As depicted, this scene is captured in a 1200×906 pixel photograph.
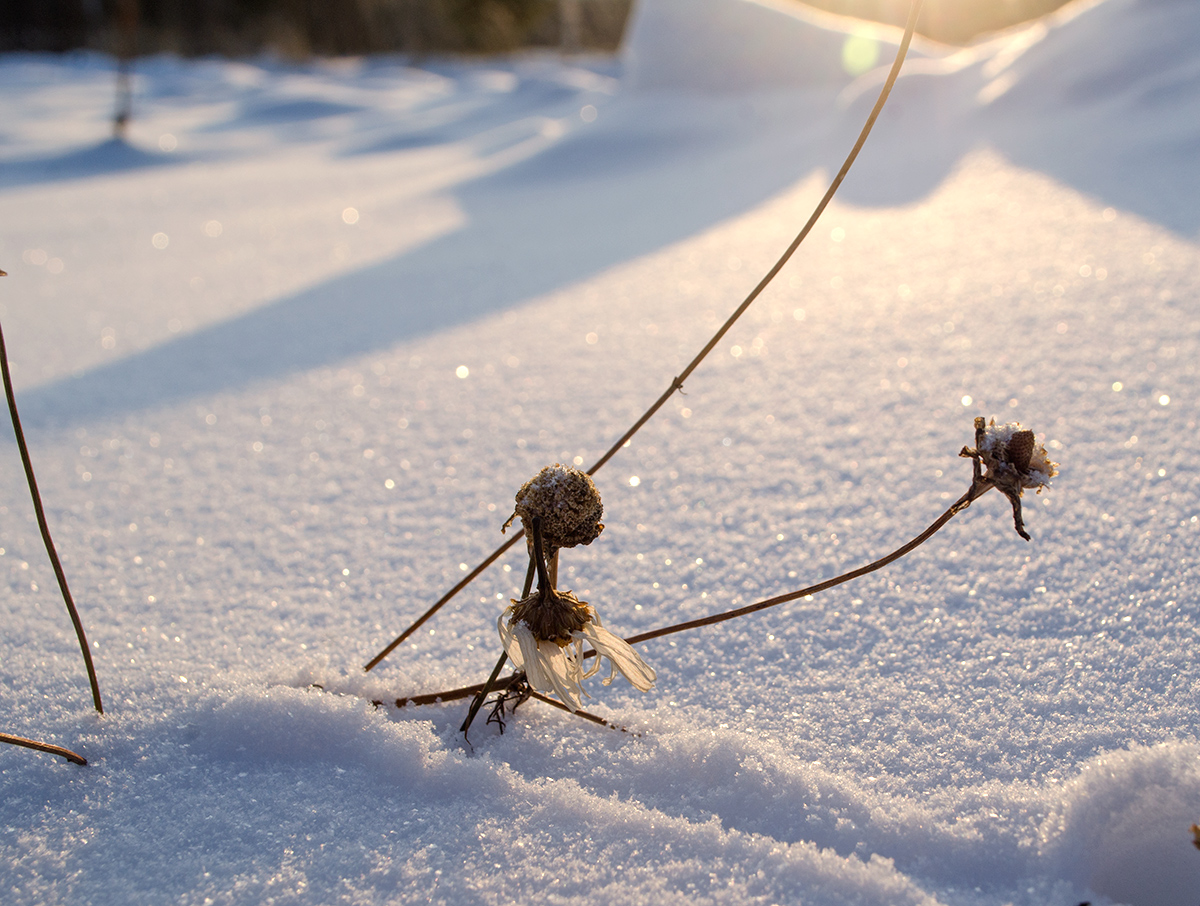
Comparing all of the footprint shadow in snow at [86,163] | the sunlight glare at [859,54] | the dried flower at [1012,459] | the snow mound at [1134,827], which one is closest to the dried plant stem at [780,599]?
the dried flower at [1012,459]

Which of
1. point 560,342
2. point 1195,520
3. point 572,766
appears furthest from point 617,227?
point 572,766

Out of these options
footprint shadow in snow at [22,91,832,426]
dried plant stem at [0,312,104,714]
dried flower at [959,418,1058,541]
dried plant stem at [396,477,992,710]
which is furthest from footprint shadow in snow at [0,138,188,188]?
dried flower at [959,418,1058,541]

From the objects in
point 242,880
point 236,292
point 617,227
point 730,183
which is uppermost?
point 730,183

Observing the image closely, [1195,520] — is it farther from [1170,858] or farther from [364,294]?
[364,294]

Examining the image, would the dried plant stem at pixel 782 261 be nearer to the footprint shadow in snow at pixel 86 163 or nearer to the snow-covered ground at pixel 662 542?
the snow-covered ground at pixel 662 542

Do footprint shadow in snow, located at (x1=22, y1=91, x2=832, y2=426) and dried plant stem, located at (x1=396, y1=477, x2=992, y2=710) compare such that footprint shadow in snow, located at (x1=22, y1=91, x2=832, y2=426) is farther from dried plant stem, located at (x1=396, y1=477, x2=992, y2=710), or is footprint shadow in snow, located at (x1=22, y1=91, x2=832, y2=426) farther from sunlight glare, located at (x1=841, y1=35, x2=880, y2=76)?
dried plant stem, located at (x1=396, y1=477, x2=992, y2=710)

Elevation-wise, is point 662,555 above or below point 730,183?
below

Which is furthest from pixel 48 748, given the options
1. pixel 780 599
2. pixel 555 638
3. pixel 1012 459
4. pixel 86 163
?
pixel 86 163
